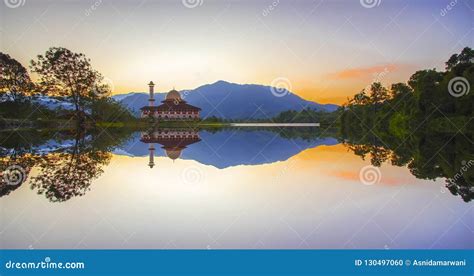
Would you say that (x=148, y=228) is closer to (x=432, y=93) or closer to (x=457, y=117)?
(x=457, y=117)

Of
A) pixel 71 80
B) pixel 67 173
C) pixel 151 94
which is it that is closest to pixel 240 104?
pixel 151 94

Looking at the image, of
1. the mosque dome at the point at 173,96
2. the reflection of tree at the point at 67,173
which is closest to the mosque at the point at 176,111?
the mosque dome at the point at 173,96

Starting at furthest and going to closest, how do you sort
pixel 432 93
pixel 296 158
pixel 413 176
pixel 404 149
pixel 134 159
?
pixel 432 93, pixel 404 149, pixel 296 158, pixel 134 159, pixel 413 176

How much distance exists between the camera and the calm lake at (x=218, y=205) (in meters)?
5.07

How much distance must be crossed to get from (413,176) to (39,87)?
1643 cm

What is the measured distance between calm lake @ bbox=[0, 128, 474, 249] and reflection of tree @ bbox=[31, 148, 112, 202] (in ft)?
0.06

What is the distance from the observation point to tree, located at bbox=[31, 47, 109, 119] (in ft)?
53.1

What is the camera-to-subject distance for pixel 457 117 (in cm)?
1327

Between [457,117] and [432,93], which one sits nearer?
[457,117]

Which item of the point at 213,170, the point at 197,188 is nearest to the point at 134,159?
the point at 213,170

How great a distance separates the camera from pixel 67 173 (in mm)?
7824

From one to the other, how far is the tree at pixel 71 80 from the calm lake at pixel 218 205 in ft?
25.4

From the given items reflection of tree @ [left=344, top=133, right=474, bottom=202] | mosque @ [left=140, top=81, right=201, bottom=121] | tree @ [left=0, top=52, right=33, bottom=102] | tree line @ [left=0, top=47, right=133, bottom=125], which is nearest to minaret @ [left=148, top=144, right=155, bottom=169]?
reflection of tree @ [left=344, top=133, right=474, bottom=202]

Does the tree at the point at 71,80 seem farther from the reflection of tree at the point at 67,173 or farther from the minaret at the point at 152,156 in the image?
the reflection of tree at the point at 67,173
